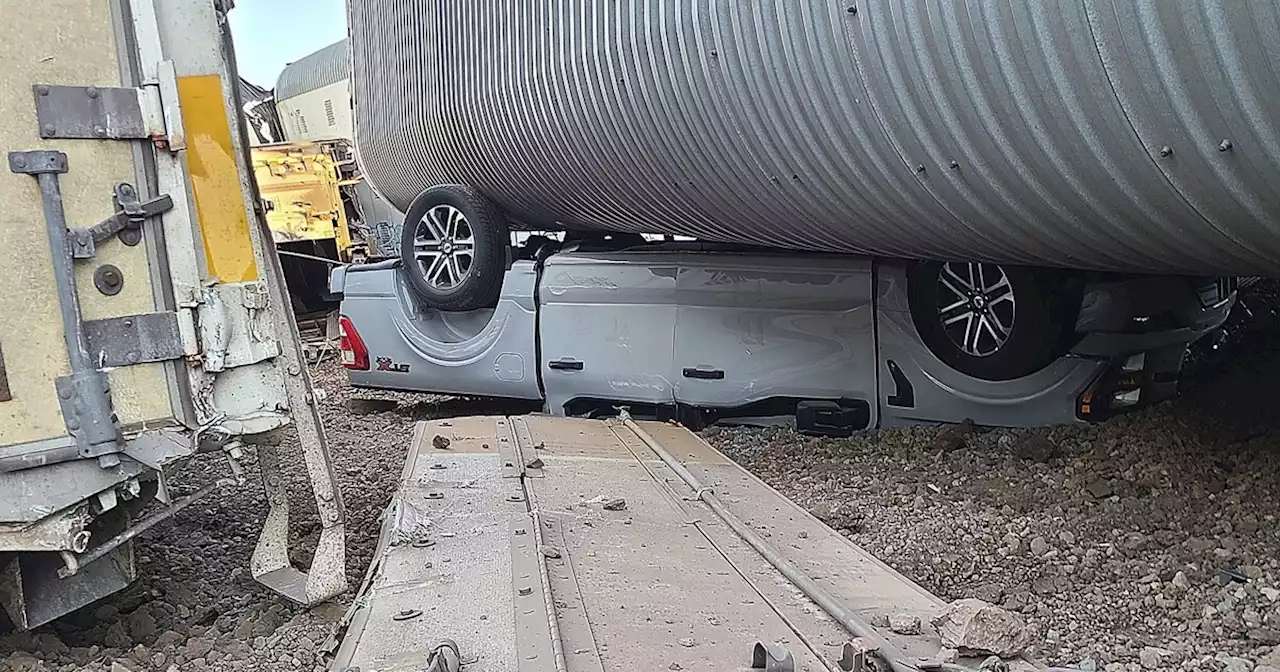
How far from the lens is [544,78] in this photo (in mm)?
4047

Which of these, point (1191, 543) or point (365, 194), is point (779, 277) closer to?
point (1191, 543)

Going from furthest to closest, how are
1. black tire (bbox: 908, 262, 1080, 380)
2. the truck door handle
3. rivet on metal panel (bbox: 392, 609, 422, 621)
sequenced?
the truck door handle, black tire (bbox: 908, 262, 1080, 380), rivet on metal panel (bbox: 392, 609, 422, 621)

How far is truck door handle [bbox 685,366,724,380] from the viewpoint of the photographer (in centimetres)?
488

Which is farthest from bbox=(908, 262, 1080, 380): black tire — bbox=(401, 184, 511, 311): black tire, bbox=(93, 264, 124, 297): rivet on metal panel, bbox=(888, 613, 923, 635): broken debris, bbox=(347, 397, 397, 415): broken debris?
bbox=(347, 397, 397, 415): broken debris

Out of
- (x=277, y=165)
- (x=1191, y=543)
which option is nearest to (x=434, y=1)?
(x=1191, y=543)

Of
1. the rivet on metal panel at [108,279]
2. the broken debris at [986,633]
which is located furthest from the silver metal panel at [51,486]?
the broken debris at [986,633]

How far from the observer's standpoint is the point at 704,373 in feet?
16.1

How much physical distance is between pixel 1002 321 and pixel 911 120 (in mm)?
1889

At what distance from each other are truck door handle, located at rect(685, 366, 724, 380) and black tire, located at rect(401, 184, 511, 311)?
4.10ft

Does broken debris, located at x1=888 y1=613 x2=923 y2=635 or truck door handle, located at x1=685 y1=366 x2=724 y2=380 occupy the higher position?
broken debris, located at x1=888 y1=613 x2=923 y2=635

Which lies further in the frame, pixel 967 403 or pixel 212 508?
pixel 967 403

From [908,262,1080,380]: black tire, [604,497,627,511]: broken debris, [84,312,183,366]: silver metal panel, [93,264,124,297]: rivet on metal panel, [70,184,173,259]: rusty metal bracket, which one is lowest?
[604,497,627,511]: broken debris

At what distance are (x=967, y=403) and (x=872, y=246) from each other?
1.19m

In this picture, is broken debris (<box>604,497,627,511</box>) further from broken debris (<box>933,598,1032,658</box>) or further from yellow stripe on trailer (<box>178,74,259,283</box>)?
broken debris (<box>933,598,1032,658</box>)
